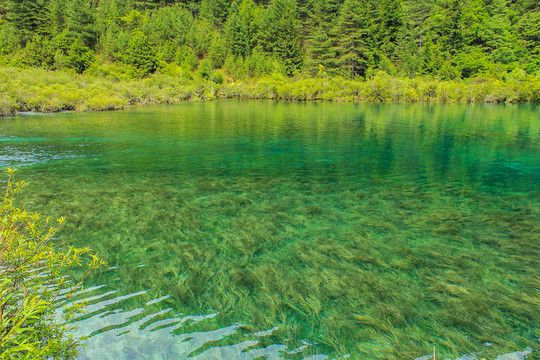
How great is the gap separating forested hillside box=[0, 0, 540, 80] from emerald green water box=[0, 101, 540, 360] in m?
68.3

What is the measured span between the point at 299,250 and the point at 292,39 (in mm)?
96749

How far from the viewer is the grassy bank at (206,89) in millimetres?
39906

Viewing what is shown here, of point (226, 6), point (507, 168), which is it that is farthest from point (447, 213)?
point (226, 6)

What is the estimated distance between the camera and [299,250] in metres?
7.89

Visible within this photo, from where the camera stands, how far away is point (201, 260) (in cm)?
739

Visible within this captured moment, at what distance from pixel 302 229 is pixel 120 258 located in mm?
4361

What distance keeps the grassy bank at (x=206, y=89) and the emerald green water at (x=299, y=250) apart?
26.0m

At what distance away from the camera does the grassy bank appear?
3991 centimetres

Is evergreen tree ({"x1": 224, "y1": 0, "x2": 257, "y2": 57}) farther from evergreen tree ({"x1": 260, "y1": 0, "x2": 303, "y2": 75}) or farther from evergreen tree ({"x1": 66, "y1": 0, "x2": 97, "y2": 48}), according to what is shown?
evergreen tree ({"x1": 66, "y1": 0, "x2": 97, "y2": 48})

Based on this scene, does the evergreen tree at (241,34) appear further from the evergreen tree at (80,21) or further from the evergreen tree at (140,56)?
the evergreen tree at (80,21)

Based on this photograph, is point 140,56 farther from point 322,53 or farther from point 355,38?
point 355,38

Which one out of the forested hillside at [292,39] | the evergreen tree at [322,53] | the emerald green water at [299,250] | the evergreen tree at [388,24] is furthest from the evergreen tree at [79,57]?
the evergreen tree at [388,24]

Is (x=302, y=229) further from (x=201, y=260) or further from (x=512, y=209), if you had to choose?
(x=512, y=209)

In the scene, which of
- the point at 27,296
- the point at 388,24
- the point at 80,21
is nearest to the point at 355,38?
the point at 388,24
